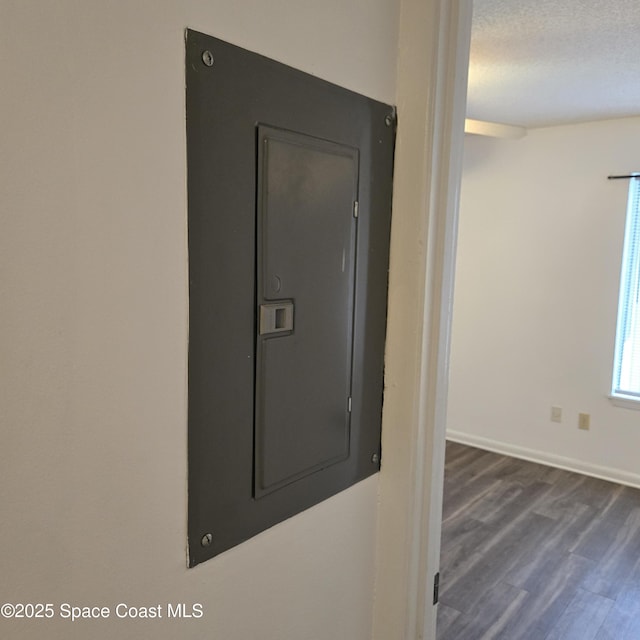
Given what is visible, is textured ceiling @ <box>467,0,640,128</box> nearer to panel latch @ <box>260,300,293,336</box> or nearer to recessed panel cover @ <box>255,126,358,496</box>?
recessed panel cover @ <box>255,126,358,496</box>

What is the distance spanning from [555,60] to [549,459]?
2.68 m

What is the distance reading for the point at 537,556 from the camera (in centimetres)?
284

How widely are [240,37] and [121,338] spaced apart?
1.28 ft

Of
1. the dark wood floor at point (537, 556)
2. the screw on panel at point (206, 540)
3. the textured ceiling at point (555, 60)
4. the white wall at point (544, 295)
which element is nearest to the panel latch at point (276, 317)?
the screw on panel at point (206, 540)

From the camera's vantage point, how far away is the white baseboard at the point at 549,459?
3.70m

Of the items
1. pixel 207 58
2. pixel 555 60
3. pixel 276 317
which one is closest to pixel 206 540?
pixel 276 317

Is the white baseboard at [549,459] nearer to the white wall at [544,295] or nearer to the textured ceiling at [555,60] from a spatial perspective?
the white wall at [544,295]

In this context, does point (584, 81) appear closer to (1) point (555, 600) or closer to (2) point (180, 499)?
(1) point (555, 600)

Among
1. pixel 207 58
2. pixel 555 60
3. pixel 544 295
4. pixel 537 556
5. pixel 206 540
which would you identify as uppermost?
pixel 555 60

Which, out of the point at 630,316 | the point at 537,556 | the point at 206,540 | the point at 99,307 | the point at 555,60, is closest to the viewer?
the point at 99,307

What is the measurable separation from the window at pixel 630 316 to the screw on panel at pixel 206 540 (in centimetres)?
358

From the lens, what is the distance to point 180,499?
2.23 ft

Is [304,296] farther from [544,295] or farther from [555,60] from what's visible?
Result: [544,295]

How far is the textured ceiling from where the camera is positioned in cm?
193
